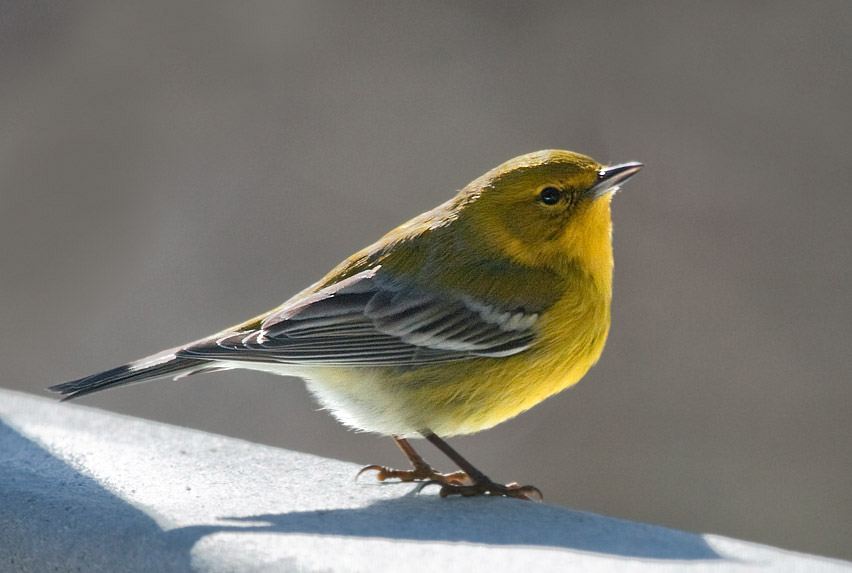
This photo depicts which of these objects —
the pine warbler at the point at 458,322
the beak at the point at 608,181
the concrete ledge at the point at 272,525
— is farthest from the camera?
the beak at the point at 608,181

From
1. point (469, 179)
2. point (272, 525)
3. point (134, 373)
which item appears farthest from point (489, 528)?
point (469, 179)

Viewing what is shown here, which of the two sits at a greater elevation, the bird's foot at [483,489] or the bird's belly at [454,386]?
the bird's belly at [454,386]

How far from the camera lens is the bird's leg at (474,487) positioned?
10.6 feet

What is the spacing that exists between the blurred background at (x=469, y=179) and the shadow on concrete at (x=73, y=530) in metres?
3.46

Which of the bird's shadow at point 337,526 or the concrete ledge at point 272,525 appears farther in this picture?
the bird's shadow at point 337,526

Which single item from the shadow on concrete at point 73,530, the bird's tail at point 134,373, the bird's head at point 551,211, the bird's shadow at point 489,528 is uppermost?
the bird's head at point 551,211

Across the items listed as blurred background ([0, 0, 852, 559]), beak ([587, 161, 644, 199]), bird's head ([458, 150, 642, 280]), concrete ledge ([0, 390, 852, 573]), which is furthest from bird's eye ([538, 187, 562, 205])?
blurred background ([0, 0, 852, 559])

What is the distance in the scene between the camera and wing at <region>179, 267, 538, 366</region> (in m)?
3.56

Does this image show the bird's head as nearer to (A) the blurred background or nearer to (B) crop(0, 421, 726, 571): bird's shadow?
(B) crop(0, 421, 726, 571): bird's shadow

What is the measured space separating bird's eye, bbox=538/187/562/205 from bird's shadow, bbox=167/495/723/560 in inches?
47.5

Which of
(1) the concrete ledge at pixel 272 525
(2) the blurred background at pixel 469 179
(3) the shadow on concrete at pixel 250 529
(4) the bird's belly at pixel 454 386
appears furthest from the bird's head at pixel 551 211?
(2) the blurred background at pixel 469 179

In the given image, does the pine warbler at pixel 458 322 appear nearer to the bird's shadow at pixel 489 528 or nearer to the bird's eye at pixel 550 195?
the bird's eye at pixel 550 195

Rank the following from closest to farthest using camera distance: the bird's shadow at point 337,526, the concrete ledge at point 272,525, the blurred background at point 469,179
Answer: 1. the concrete ledge at point 272,525
2. the bird's shadow at point 337,526
3. the blurred background at point 469,179

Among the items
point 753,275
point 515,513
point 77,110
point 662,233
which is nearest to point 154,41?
point 77,110
